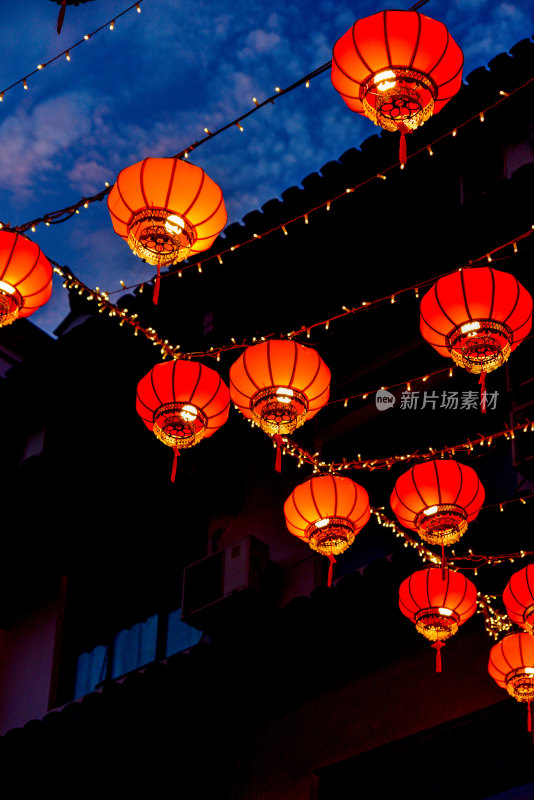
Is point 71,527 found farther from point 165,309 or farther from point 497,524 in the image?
point 497,524

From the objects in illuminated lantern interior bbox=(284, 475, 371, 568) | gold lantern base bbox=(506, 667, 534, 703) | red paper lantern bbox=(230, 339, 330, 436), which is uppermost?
red paper lantern bbox=(230, 339, 330, 436)

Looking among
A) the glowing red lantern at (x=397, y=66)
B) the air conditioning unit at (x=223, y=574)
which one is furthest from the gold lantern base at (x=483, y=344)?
the air conditioning unit at (x=223, y=574)

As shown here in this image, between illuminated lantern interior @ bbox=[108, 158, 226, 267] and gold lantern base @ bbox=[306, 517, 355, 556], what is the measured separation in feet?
9.57

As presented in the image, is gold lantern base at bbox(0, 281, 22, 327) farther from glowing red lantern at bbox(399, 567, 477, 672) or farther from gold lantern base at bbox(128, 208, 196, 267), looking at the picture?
glowing red lantern at bbox(399, 567, 477, 672)

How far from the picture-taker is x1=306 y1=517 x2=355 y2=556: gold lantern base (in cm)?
853

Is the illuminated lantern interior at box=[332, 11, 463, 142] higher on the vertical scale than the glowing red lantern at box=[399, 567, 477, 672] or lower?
higher

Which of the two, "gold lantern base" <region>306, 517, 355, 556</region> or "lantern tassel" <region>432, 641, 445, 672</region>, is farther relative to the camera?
"gold lantern base" <region>306, 517, 355, 556</region>

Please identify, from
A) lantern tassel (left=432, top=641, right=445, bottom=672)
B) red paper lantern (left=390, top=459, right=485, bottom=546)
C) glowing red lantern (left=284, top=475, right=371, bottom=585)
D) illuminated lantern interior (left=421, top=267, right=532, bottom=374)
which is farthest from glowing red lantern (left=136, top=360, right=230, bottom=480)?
lantern tassel (left=432, top=641, right=445, bottom=672)

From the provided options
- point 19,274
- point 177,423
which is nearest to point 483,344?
point 177,423

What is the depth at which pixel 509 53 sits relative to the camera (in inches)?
418

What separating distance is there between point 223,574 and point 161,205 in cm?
550

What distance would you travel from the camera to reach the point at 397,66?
20.2ft

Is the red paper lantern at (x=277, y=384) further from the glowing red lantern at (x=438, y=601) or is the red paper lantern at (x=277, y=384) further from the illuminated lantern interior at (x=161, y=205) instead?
the glowing red lantern at (x=438, y=601)

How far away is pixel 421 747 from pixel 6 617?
302 inches
